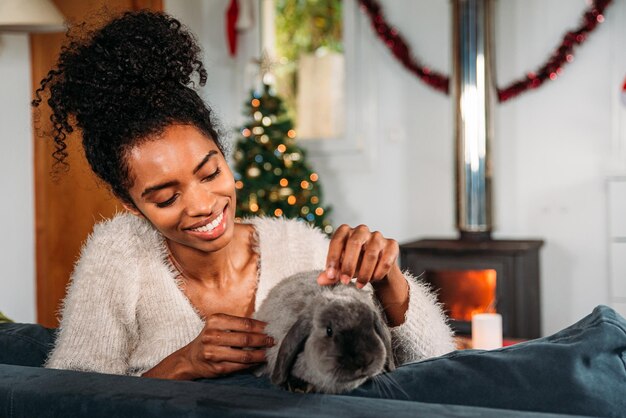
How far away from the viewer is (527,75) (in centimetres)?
422

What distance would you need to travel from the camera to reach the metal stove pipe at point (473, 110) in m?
3.90

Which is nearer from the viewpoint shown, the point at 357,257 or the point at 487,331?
the point at 357,257

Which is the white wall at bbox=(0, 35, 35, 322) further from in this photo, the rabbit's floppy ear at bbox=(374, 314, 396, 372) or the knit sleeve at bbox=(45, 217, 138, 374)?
the rabbit's floppy ear at bbox=(374, 314, 396, 372)

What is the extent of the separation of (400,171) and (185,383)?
12.7 ft

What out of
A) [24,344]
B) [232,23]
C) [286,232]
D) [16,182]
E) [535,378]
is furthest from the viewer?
[232,23]

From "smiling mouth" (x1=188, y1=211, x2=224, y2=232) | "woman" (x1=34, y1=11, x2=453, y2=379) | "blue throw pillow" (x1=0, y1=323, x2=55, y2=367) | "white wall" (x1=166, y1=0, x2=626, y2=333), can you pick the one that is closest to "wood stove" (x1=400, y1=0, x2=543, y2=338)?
"white wall" (x1=166, y1=0, x2=626, y2=333)

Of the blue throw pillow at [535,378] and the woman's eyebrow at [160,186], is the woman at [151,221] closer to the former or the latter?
the woman's eyebrow at [160,186]

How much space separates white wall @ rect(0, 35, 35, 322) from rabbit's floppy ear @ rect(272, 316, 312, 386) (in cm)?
335

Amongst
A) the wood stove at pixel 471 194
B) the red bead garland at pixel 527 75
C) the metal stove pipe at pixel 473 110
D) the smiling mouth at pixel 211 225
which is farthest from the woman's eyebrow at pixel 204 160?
the red bead garland at pixel 527 75

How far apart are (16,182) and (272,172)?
1475 mm

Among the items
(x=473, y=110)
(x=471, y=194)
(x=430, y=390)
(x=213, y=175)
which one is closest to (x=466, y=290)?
(x=471, y=194)

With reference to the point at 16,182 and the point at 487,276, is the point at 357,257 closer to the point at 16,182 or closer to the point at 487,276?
the point at 487,276

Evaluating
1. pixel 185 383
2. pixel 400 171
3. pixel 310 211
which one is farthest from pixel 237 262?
pixel 400 171

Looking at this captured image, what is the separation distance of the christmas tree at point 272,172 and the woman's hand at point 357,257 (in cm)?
325
